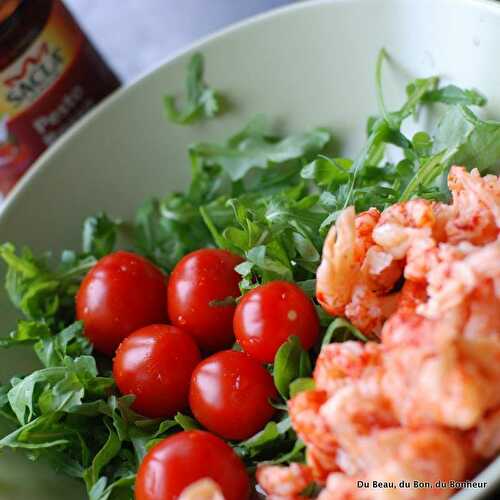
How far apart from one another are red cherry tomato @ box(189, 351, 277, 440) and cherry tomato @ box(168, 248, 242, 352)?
113 mm

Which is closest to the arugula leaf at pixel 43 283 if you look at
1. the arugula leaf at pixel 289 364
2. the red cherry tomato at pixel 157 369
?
the red cherry tomato at pixel 157 369

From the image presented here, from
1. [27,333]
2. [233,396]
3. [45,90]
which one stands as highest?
[45,90]

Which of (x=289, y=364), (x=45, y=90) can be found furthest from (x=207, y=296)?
(x=45, y=90)

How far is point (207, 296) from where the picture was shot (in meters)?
1.16

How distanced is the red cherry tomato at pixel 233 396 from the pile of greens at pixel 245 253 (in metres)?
0.02

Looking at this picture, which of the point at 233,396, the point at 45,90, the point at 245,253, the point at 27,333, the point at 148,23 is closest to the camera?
the point at 233,396

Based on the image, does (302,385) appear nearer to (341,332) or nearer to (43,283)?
(341,332)

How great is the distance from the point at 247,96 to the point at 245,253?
1.59 feet

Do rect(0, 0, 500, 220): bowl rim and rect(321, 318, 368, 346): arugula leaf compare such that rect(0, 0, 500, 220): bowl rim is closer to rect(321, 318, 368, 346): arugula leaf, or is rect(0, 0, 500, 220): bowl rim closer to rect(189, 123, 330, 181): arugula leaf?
rect(189, 123, 330, 181): arugula leaf

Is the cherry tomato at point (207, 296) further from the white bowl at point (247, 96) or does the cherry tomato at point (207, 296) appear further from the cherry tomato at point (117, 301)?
the white bowl at point (247, 96)

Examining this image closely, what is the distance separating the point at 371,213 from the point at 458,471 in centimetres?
36

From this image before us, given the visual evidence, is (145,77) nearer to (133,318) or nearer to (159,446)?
(133,318)

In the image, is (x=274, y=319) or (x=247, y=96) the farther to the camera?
(x=247, y=96)

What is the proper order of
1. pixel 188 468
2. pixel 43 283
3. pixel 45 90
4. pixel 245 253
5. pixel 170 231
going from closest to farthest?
pixel 188 468 → pixel 245 253 → pixel 43 283 → pixel 170 231 → pixel 45 90
